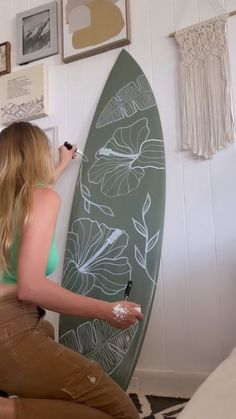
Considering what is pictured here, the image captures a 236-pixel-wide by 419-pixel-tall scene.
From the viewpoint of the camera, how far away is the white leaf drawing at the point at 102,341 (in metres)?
1.53

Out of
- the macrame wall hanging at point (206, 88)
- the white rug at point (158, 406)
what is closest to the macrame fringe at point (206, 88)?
the macrame wall hanging at point (206, 88)

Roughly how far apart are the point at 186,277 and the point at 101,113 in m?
0.83

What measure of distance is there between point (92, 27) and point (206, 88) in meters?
0.67

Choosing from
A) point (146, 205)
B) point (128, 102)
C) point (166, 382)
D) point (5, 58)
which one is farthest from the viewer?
point (5, 58)

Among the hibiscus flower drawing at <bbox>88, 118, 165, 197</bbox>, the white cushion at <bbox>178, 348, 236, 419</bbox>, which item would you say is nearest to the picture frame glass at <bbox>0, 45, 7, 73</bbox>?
the hibiscus flower drawing at <bbox>88, 118, 165, 197</bbox>

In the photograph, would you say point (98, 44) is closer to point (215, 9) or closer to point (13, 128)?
point (215, 9)

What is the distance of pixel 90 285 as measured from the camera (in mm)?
1668

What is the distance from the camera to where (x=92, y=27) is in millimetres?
1895

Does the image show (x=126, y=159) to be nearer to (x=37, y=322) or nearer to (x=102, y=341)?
(x=102, y=341)

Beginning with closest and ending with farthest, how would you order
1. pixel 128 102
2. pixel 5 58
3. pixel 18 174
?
pixel 18 174
pixel 128 102
pixel 5 58

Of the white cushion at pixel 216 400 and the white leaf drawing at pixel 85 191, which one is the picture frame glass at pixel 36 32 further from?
the white cushion at pixel 216 400

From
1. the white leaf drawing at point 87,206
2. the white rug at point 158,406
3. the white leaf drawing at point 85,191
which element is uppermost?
the white leaf drawing at point 85,191

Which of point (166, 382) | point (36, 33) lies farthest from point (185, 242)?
point (36, 33)

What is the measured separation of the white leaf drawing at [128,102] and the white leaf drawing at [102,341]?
2.90 ft
